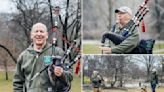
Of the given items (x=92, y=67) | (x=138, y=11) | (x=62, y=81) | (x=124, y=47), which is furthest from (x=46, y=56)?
(x=138, y=11)

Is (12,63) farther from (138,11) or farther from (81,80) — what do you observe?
(138,11)

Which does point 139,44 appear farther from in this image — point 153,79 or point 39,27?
point 39,27

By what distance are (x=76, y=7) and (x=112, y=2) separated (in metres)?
0.30

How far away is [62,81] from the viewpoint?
9.32 ft

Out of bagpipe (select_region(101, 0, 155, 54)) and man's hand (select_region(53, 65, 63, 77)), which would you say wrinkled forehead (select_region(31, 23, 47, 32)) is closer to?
man's hand (select_region(53, 65, 63, 77))

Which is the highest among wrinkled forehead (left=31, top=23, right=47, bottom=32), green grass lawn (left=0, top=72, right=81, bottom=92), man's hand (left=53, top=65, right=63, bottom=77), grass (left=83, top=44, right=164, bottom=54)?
wrinkled forehead (left=31, top=23, right=47, bottom=32)

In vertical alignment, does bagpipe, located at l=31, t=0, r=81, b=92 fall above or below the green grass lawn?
above

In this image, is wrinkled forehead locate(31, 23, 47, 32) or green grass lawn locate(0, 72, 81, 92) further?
green grass lawn locate(0, 72, 81, 92)

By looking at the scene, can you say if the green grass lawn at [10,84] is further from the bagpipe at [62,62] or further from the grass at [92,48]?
the grass at [92,48]

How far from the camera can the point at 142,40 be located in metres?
2.96

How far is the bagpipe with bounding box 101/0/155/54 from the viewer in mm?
2951

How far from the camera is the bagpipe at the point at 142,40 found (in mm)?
2951

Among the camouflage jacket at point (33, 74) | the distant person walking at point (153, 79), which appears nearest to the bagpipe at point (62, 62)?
the camouflage jacket at point (33, 74)

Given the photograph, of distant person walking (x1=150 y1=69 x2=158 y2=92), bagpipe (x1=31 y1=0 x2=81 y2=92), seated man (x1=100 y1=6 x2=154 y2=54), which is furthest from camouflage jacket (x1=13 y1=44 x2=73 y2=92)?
distant person walking (x1=150 y1=69 x2=158 y2=92)
